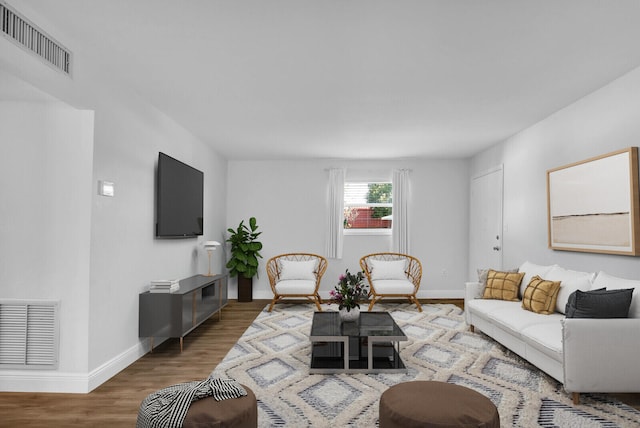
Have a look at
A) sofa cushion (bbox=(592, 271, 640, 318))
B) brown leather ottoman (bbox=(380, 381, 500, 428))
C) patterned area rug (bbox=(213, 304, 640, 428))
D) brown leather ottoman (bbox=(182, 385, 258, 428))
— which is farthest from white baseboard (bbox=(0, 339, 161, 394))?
sofa cushion (bbox=(592, 271, 640, 318))

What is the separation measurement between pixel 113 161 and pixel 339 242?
4510 millimetres

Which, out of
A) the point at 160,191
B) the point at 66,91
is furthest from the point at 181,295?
the point at 66,91

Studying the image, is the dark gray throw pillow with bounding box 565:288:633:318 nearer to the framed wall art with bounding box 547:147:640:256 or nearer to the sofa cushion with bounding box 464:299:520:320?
the framed wall art with bounding box 547:147:640:256

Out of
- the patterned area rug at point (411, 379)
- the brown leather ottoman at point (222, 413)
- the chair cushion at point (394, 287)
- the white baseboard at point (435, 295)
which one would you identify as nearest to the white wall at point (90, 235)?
the patterned area rug at point (411, 379)

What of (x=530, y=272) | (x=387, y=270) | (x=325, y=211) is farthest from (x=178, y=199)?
(x=530, y=272)

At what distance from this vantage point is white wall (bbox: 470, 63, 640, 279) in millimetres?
3432

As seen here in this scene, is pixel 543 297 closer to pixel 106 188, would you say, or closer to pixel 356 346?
pixel 356 346

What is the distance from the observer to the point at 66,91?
9.33 ft

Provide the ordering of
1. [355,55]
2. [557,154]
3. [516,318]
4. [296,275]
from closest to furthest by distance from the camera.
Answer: [355,55], [516,318], [557,154], [296,275]

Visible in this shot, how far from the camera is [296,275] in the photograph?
6559 mm

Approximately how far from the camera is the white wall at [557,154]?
3.43m

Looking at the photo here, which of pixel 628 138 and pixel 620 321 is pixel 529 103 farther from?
pixel 620 321

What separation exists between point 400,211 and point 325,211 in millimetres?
1362

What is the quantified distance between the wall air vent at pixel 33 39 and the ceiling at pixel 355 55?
0.09 metres
